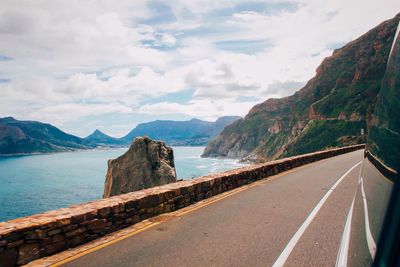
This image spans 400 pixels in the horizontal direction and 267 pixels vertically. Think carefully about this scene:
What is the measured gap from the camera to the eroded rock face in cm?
2388

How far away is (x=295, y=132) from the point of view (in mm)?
147875

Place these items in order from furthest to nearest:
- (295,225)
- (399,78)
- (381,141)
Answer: (295,225), (381,141), (399,78)

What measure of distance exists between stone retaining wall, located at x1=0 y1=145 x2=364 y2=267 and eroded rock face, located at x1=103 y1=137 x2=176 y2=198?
41.7 ft

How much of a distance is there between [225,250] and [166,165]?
763 inches

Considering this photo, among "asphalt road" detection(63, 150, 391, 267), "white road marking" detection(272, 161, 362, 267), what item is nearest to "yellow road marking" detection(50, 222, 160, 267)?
"asphalt road" detection(63, 150, 391, 267)

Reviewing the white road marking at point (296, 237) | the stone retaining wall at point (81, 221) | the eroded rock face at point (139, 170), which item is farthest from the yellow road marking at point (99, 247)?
the eroded rock face at point (139, 170)

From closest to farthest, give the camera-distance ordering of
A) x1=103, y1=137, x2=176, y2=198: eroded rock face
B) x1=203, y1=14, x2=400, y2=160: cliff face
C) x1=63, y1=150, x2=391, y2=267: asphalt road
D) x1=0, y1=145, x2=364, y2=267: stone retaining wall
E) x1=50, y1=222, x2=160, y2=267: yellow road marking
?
x1=0, y1=145, x2=364, y2=267: stone retaining wall < x1=63, y1=150, x2=391, y2=267: asphalt road < x1=50, y1=222, x2=160, y2=267: yellow road marking < x1=103, y1=137, x2=176, y2=198: eroded rock face < x1=203, y1=14, x2=400, y2=160: cliff face

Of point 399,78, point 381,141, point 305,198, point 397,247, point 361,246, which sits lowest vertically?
point 305,198

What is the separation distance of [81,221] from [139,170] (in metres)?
17.5

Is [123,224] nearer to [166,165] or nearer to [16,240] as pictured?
[16,240]

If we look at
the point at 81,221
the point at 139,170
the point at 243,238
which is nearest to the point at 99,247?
the point at 81,221

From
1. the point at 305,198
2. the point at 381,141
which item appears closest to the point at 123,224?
the point at 305,198

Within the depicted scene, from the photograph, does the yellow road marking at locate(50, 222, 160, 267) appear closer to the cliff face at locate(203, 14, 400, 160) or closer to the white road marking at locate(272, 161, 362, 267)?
the white road marking at locate(272, 161, 362, 267)

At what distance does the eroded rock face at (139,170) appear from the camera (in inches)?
940
